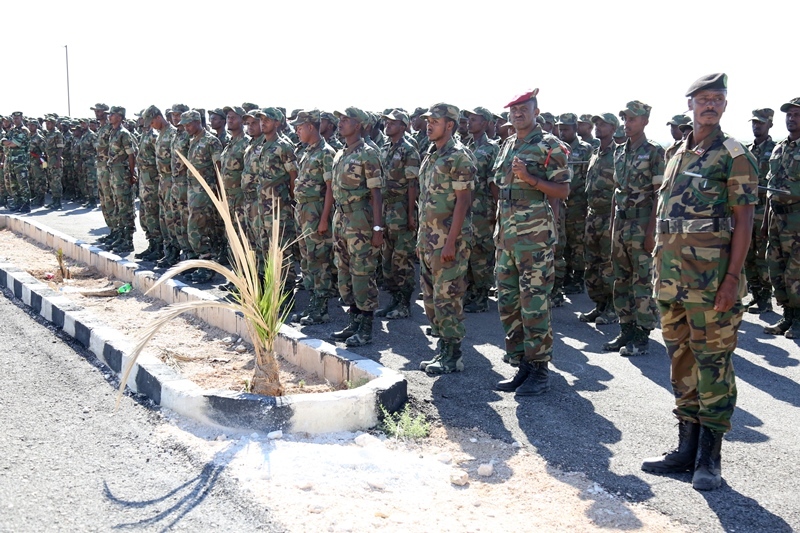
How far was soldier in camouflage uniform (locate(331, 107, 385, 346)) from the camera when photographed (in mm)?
7012

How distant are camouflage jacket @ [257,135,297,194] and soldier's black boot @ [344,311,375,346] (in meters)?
2.02

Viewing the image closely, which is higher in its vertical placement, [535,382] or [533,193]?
[533,193]

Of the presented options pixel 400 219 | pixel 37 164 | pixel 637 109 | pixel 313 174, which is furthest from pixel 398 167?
pixel 37 164

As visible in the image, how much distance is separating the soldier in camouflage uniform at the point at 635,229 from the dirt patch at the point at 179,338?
2864 millimetres

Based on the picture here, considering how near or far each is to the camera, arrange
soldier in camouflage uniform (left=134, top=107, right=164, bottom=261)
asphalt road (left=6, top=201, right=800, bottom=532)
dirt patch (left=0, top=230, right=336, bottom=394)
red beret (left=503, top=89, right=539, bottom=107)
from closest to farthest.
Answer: asphalt road (left=6, top=201, right=800, bottom=532)
red beret (left=503, top=89, right=539, bottom=107)
dirt patch (left=0, top=230, right=336, bottom=394)
soldier in camouflage uniform (left=134, top=107, right=164, bottom=261)

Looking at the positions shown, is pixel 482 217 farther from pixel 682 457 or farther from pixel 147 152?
pixel 147 152

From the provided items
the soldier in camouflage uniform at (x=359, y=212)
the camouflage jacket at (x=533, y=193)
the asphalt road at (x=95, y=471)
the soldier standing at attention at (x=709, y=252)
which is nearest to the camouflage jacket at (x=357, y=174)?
the soldier in camouflage uniform at (x=359, y=212)

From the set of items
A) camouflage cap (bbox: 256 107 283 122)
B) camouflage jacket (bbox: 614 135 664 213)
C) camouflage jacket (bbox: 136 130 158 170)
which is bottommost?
camouflage jacket (bbox: 136 130 158 170)

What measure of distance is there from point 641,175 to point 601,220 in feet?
4.63

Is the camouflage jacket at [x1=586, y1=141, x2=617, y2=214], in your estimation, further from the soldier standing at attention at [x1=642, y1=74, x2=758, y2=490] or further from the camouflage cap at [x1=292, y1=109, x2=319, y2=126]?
the soldier standing at attention at [x1=642, y1=74, x2=758, y2=490]

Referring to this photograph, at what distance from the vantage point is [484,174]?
28.4 feet

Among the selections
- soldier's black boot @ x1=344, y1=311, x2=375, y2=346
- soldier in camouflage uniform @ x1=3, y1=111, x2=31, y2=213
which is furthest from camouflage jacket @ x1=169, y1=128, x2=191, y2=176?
soldier in camouflage uniform @ x1=3, y1=111, x2=31, y2=213

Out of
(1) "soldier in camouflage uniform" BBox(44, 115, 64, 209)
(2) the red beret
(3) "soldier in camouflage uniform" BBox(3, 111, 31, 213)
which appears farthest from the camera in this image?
(1) "soldier in camouflage uniform" BBox(44, 115, 64, 209)

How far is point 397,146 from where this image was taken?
28.0ft
